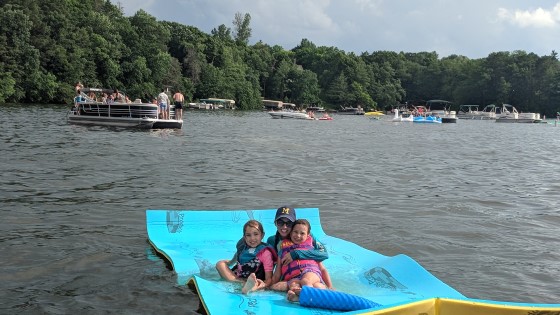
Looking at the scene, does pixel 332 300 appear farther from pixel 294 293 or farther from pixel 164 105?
pixel 164 105

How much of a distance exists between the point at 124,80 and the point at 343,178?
62.8 m

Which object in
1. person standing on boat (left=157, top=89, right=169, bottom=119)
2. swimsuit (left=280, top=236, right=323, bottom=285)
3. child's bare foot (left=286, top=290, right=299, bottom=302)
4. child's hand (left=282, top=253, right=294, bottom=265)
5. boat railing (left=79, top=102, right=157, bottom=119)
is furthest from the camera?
person standing on boat (left=157, top=89, right=169, bottom=119)

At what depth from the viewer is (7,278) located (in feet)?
22.3

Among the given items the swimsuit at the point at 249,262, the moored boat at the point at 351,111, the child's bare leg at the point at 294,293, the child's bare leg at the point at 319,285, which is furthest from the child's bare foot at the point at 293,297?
the moored boat at the point at 351,111

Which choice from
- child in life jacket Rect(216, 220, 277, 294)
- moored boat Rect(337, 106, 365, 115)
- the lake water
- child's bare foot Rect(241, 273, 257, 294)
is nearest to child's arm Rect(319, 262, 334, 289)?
child in life jacket Rect(216, 220, 277, 294)

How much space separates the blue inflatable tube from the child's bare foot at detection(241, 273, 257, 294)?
2.33 feet

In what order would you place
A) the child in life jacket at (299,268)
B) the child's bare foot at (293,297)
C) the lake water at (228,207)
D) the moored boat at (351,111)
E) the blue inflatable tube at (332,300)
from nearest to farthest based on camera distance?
the blue inflatable tube at (332,300), the child's bare foot at (293,297), the child in life jacket at (299,268), the lake water at (228,207), the moored boat at (351,111)

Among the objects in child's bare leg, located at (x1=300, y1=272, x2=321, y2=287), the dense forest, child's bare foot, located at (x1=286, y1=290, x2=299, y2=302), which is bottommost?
child's bare foot, located at (x1=286, y1=290, x2=299, y2=302)

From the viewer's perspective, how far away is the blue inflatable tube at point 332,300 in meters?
5.00

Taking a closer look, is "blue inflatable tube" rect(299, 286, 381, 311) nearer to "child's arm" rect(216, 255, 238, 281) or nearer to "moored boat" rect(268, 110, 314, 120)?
"child's arm" rect(216, 255, 238, 281)

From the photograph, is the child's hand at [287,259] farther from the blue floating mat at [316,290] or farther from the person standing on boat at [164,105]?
the person standing on boat at [164,105]

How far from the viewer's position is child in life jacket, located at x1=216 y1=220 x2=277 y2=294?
653 cm

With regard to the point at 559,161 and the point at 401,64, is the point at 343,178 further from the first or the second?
the point at 401,64

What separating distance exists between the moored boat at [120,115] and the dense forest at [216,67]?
2656 centimetres
